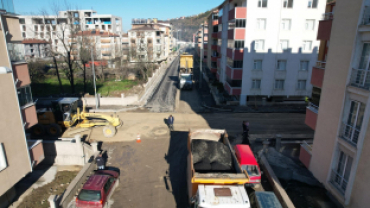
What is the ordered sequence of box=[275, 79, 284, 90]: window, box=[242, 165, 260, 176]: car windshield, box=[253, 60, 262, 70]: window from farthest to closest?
box=[275, 79, 284, 90]: window
box=[253, 60, 262, 70]: window
box=[242, 165, 260, 176]: car windshield

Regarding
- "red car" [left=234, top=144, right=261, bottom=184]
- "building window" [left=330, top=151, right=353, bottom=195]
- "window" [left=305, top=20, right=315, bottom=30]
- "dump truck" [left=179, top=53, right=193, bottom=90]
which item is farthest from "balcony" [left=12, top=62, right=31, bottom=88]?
"window" [left=305, top=20, right=315, bottom=30]

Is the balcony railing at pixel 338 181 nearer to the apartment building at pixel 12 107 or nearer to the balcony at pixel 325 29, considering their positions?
the balcony at pixel 325 29

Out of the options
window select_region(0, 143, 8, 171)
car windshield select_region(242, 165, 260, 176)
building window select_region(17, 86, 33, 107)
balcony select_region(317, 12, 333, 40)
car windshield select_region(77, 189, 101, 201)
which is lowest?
car windshield select_region(77, 189, 101, 201)

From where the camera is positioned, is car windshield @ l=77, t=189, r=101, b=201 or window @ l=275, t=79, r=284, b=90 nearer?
car windshield @ l=77, t=189, r=101, b=201

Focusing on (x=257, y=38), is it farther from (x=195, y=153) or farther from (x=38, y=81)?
(x=38, y=81)

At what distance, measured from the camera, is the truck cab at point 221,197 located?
7.21 meters

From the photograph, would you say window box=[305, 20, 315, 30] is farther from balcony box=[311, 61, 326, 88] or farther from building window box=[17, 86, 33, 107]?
building window box=[17, 86, 33, 107]

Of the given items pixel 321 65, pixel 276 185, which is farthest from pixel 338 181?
pixel 321 65

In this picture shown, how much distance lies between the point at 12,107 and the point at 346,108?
1386cm

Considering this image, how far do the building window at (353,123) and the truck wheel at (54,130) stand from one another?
17466 mm

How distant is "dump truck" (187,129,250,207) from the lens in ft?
25.9

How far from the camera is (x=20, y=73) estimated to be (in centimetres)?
1029

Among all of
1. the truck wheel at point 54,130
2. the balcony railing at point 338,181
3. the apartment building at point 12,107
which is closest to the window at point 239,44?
the balcony railing at point 338,181

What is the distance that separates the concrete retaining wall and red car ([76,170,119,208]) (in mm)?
7563
